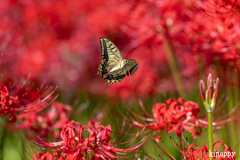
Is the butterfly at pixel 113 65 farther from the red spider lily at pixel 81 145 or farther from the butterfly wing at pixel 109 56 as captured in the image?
the red spider lily at pixel 81 145

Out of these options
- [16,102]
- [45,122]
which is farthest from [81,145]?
[45,122]

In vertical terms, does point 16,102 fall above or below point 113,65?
below

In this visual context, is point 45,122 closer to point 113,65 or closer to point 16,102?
point 16,102

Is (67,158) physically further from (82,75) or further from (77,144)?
(82,75)

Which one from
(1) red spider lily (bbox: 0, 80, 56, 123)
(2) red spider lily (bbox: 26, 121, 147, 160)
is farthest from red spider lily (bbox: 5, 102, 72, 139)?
(2) red spider lily (bbox: 26, 121, 147, 160)

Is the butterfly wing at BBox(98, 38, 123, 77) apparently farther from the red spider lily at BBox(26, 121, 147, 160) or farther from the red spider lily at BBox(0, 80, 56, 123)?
the red spider lily at BBox(26, 121, 147, 160)

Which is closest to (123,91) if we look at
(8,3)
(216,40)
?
(216,40)

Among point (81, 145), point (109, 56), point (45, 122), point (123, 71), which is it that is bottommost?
point (81, 145)
